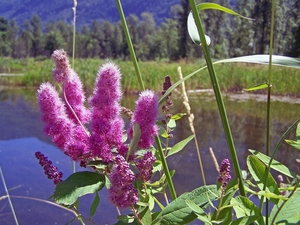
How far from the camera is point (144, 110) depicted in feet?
1.40

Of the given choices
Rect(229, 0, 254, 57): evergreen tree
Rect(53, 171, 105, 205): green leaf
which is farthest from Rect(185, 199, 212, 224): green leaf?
Rect(229, 0, 254, 57): evergreen tree

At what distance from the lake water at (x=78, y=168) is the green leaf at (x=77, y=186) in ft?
1.92

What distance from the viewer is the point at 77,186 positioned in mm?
423

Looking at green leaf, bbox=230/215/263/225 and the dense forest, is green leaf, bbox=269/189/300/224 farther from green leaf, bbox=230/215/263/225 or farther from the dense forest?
the dense forest

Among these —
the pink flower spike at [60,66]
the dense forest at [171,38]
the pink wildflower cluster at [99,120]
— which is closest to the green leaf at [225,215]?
the pink wildflower cluster at [99,120]

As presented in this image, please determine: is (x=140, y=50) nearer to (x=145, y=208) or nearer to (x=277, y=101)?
(x=277, y=101)

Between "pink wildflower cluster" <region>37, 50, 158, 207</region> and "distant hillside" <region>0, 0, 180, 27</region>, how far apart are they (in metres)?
104

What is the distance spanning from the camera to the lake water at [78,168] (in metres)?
2.92

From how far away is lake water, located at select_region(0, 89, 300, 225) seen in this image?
292 centimetres

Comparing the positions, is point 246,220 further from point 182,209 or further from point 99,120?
point 99,120

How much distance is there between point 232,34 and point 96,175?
31216 mm

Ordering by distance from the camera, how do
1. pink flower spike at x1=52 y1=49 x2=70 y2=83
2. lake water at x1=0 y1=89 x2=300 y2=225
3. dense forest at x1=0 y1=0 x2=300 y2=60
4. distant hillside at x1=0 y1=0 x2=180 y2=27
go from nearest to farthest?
pink flower spike at x1=52 y1=49 x2=70 y2=83 → lake water at x1=0 y1=89 x2=300 y2=225 → dense forest at x1=0 y1=0 x2=300 y2=60 → distant hillside at x1=0 y1=0 x2=180 y2=27

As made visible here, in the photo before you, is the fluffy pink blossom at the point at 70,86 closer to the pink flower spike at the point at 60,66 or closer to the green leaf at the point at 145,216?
the pink flower spike at the point at 60,66

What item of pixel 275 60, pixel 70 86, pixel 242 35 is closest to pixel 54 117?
pixel 70 86
